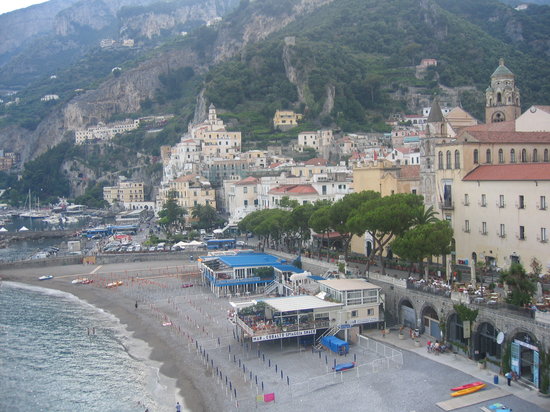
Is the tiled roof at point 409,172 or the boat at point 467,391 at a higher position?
the tiled roof at point 409,172

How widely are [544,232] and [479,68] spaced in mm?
122368

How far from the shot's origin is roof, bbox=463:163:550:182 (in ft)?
116

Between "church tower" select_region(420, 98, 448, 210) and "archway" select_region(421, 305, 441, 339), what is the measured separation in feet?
36.3

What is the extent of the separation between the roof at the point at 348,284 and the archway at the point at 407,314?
6.94ft

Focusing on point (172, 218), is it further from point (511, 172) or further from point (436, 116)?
point (511, 172)

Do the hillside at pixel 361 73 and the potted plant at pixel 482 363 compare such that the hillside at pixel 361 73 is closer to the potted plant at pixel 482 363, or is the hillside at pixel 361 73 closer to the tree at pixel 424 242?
the tree at pixel 424 242

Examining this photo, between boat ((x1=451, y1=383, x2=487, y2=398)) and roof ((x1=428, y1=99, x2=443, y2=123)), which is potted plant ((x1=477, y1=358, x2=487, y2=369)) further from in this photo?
roof ((x1=428, y1=99, x2=443, y2=123))

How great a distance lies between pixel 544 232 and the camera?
114 ft

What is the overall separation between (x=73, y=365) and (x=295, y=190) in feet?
135

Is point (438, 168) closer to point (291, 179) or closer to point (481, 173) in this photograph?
point (481, 173)

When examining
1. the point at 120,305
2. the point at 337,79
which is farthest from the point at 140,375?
the point at 337,79

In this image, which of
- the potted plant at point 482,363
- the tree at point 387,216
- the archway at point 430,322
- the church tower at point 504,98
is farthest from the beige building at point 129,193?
the potted plant at point 482,363

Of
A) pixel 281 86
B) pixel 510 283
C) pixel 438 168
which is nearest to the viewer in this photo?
pixel 510 283

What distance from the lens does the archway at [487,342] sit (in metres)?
29.3
